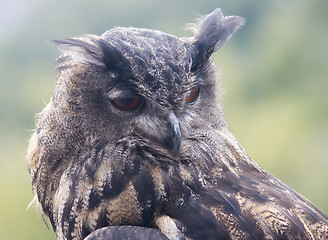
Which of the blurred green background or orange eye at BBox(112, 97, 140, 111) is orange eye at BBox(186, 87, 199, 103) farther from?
the blurred green background

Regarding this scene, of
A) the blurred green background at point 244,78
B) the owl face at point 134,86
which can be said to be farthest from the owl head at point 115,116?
the blurred green background at point 244,78

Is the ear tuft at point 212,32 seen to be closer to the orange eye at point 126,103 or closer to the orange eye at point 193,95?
the orange eye at point 193,95

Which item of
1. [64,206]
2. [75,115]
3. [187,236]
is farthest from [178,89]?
[64,206]

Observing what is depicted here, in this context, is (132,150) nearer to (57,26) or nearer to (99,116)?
(99,116)

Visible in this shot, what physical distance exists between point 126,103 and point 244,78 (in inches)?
531

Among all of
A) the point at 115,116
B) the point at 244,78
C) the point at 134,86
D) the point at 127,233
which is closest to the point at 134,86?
the point at 134,86

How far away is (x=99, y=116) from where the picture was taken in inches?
61.2

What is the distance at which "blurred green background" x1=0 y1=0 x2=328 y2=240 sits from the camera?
8.62 m

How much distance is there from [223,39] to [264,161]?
277 inches

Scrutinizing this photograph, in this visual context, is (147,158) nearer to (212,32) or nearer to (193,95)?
(193,95)

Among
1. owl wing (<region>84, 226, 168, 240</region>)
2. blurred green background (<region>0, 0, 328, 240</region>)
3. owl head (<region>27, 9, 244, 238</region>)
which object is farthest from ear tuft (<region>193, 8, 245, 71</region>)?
blurred green background (<region>0, 0, 328, 240</region>)

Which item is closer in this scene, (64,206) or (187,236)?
(187,236)

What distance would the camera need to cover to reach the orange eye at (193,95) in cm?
163

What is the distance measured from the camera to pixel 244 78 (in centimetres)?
1461
